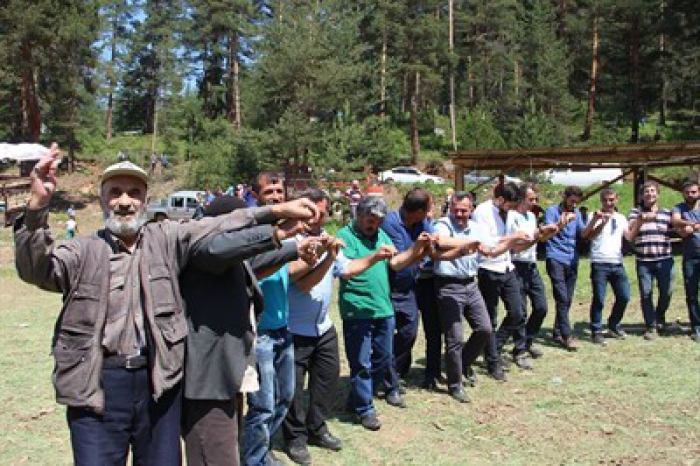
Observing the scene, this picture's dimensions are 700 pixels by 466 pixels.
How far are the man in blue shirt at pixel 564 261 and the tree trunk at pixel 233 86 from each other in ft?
130

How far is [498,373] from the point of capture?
6.28m

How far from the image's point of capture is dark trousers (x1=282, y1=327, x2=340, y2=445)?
14.5ft

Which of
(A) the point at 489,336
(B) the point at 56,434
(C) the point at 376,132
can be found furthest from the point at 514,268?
(C) the point at 376,132

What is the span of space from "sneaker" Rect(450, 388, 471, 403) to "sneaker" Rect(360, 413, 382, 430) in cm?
98

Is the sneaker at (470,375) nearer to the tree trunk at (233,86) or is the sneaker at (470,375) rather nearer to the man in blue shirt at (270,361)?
the man in blue shirt at (270,361)

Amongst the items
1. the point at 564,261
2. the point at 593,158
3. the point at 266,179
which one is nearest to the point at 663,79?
the point at 593,158

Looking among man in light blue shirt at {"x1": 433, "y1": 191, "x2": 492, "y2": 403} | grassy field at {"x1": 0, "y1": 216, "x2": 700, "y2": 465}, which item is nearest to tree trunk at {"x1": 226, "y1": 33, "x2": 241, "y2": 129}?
grassy field at {"x1": 0, "y1": 216, "x2": 700, "y2": 465}

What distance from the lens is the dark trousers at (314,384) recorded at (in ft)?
14.5

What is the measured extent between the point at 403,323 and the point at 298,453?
5.81 ft

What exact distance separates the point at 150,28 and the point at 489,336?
162ft

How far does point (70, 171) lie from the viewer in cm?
3888

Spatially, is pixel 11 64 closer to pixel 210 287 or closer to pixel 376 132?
pixel 376 132

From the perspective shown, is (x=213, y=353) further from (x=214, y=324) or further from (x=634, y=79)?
(x=634, y=79)

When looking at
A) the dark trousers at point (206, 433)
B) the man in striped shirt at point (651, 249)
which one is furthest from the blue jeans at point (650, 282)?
the dark trousers at point (206, 433)
